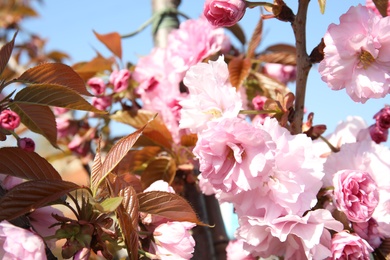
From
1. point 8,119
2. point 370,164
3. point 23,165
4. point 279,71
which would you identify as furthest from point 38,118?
point 279,71

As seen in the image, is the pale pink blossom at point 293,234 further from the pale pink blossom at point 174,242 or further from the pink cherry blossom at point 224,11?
the pink cherry blossom at point 224,11

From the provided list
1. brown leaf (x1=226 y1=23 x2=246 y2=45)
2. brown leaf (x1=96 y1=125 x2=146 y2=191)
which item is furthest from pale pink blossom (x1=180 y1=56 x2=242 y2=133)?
brown leaf (x1=226 y1=23 x2=246 y2=45)

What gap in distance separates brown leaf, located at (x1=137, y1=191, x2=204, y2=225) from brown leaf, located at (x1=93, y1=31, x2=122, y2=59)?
0.68 m

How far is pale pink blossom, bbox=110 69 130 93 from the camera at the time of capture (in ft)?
4.01

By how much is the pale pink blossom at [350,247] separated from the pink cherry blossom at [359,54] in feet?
0.60

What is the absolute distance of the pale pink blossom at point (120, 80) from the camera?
122 centimetres

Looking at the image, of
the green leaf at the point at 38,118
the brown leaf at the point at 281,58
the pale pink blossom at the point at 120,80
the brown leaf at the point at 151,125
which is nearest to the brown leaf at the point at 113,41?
the pale pink blossom at the point at 120,80

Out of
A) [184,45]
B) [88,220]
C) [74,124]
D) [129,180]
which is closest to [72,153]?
[74,124]

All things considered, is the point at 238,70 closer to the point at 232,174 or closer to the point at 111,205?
the point at 232,174

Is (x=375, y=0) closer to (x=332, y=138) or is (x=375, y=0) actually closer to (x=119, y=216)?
(x=332, y=138)

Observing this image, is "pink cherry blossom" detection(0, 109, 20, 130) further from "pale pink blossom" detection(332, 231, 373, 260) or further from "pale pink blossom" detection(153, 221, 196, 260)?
"pale pink blossom" detection(332, 231, 373, 260)

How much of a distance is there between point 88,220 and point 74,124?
78 centimetres

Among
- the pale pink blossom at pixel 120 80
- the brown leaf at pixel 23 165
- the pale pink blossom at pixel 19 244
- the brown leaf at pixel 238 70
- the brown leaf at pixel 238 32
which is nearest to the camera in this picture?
the pale pink blossom at pixel 19 244

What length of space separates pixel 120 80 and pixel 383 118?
58 cm
